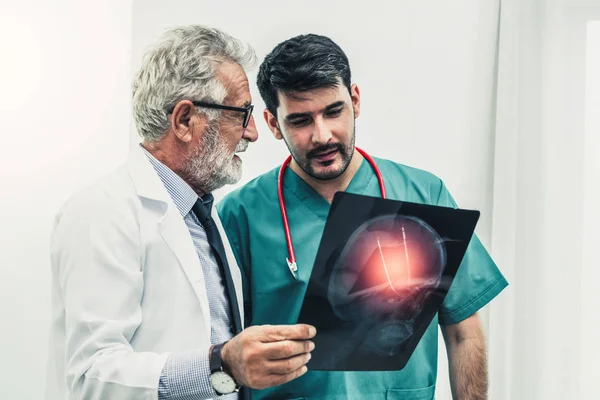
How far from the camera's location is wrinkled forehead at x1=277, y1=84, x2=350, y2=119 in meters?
1.49

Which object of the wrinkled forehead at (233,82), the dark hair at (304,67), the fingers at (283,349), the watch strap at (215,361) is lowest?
the watch strap at (215,361)

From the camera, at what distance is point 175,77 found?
133cm

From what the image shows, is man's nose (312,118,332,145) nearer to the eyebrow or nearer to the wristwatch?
the eyebrow

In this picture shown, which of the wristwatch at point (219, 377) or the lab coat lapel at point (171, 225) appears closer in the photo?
the wristwatch at point (219, 377)

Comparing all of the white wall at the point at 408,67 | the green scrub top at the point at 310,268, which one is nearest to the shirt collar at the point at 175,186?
the green scrub top at the point at 310,268

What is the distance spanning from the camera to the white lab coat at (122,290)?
109 cm

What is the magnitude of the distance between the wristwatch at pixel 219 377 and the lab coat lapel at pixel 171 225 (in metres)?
0.17

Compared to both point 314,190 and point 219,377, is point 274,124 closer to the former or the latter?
point 314,190

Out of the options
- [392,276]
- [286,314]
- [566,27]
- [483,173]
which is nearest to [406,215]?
[392,276]

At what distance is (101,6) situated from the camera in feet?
6.99

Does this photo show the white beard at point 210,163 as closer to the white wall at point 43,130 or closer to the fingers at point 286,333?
the fingers at point 286,333

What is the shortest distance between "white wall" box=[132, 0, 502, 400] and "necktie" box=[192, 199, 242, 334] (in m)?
0.70

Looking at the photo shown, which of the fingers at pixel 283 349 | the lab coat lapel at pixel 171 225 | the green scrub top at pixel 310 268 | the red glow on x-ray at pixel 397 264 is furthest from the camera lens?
the green scrub top at pixel 310 268

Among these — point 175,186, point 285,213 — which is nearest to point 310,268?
point 285,213
